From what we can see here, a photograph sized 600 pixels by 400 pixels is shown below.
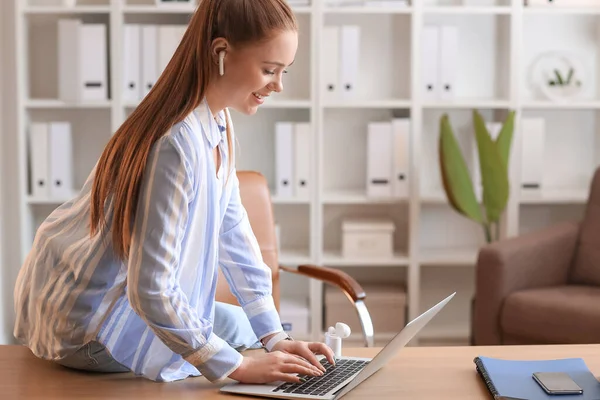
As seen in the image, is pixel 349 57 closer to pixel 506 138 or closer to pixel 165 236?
pixel 506 138

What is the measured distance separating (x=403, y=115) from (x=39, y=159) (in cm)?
158

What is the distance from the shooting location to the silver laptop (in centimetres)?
147

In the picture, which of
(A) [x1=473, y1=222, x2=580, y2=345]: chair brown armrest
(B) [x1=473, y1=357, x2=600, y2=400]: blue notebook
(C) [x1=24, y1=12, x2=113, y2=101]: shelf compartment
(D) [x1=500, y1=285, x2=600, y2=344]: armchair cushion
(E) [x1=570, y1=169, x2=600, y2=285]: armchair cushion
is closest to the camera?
(B) [x1=473, y1=357, x2=600, y2=400]: blue notebook

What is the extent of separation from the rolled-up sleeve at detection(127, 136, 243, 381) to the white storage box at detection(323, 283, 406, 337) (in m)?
2.39

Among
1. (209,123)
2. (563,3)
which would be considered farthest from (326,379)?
(563,3)

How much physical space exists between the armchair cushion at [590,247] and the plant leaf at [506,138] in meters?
0.36

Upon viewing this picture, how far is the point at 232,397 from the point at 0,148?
8.64 feet

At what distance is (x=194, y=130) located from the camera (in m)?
1.54

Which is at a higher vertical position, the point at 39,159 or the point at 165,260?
the point at 39,159

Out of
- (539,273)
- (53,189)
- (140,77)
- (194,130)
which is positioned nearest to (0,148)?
(53,189)

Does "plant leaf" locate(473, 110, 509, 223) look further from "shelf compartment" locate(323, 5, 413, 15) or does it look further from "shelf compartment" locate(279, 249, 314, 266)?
"shelf compartment" locate(279, 249, 314, 266)

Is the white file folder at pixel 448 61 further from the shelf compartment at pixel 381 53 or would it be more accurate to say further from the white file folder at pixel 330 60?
the white file folder at pixel 330 60

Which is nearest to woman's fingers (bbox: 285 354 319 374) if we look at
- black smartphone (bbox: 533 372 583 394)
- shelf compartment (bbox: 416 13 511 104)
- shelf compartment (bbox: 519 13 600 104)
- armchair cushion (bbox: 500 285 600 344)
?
black smartphone (bbox: 533 372 583 394)

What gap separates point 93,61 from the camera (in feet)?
12.3
